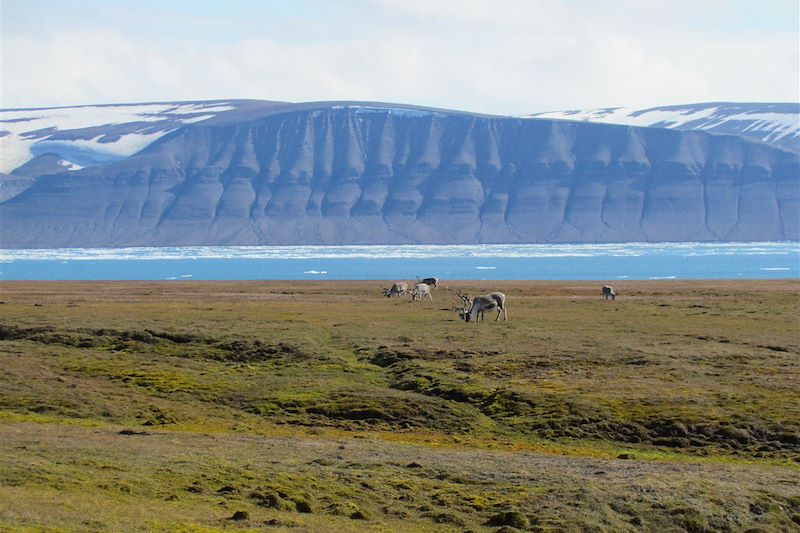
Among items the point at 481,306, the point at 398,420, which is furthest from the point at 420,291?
the point at 398,420

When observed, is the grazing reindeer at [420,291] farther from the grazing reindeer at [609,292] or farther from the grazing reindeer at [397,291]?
the grazing reindeer at [609,292]

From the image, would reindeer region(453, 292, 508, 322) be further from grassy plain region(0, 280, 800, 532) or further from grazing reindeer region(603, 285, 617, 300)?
grazing reindeer region(603, 285, 617, 300)

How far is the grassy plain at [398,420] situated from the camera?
25.4 metres

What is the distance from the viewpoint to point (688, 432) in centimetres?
3659

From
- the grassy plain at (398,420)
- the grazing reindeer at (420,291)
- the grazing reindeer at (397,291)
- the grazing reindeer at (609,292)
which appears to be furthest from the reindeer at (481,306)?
the grazing reindeer at (397,291)

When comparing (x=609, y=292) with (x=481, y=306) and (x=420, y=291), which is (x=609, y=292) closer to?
(x=420, y=291)

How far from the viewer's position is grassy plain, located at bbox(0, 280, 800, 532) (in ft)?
83.4

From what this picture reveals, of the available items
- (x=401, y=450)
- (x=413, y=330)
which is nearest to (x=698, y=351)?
(x=413, y=330)

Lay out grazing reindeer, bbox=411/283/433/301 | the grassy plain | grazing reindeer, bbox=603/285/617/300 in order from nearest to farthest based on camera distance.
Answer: the grassy plain
grazing reindeer, bbox=411/283/433/301
grazing reindeer, bbox=603/285/617/300

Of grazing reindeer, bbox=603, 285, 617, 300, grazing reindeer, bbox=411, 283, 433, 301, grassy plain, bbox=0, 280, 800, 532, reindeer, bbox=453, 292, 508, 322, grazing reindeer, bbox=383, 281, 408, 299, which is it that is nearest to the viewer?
grassy plain, bbox=0, 280, 800, 532

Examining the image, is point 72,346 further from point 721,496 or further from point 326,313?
point 721,496

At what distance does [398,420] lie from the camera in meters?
39.4

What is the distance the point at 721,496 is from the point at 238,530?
455 inches

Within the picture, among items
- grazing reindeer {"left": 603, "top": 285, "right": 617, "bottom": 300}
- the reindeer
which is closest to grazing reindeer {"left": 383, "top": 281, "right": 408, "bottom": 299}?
grazing reindeer {"left": 603, "top": 285, "right": 617, "bottom": 300}
